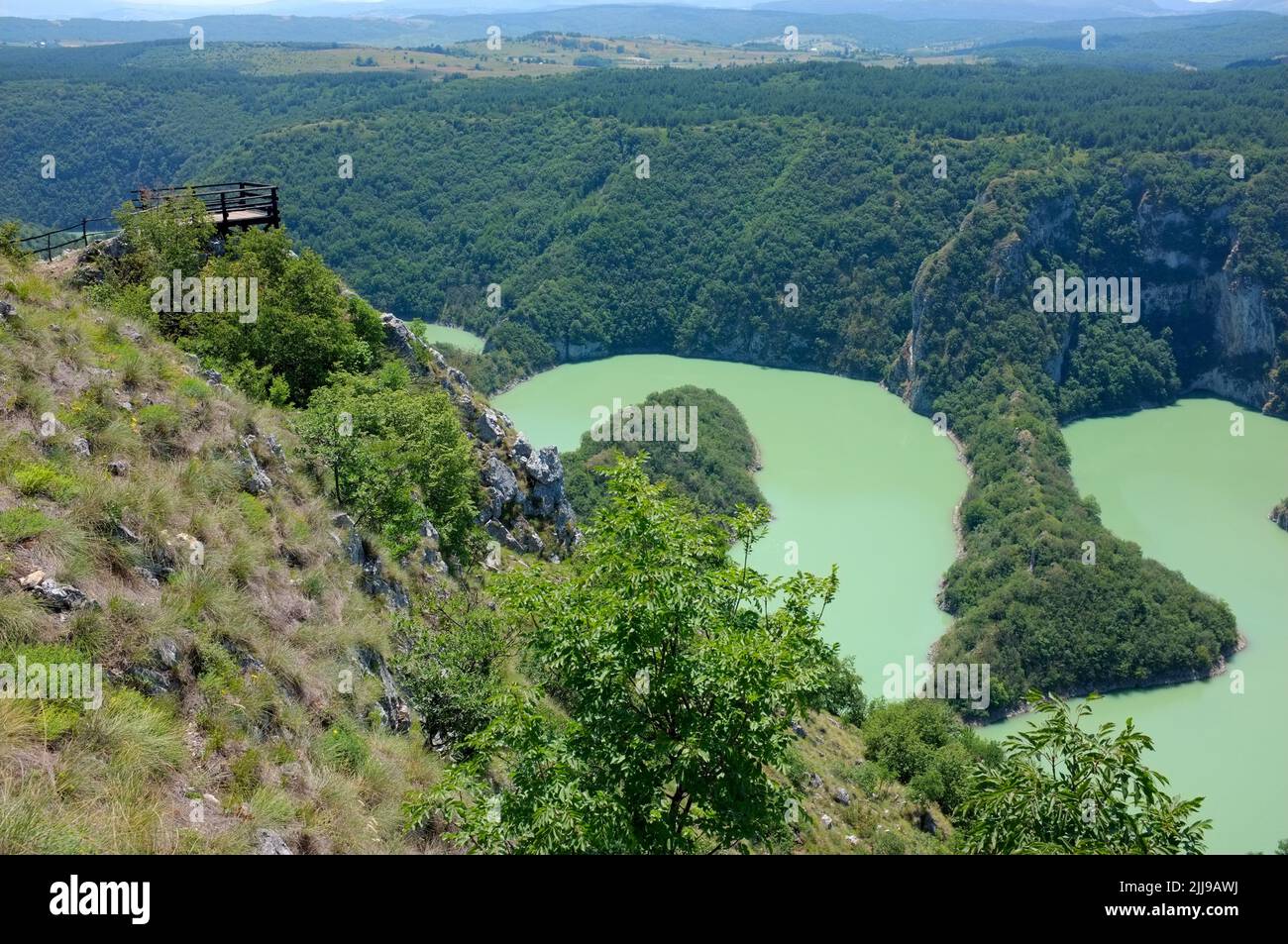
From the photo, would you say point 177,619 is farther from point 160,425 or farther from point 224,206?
point 224,206

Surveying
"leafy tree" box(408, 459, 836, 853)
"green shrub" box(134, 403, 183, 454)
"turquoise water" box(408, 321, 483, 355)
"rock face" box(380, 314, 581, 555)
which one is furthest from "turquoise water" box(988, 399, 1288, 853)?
"turquoise water" box(408, 321, 483, 355)

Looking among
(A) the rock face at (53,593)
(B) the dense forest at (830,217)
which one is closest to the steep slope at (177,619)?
(A) the rock face at (53,593)

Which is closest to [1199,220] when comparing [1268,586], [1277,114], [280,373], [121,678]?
[1277,114]

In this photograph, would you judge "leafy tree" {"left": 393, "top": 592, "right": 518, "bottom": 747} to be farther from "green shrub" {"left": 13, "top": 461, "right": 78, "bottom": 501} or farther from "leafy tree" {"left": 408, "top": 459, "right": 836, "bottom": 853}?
"green shrub" {"left": 13, "top": 461, "right": 78, "bottom": 501}

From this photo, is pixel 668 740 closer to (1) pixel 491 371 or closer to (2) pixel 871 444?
(2) pixel 871 444

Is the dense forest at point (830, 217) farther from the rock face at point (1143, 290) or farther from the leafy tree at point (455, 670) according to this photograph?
the leafy tree at point (455, 670)

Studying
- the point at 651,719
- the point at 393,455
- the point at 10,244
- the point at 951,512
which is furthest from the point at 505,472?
the point at 951,512

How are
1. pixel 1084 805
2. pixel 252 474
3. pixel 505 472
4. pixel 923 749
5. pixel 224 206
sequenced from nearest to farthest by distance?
pixel 1084 805, pixel 252 474, pixel 224 206, pixel 505 472, pixel 923 749
